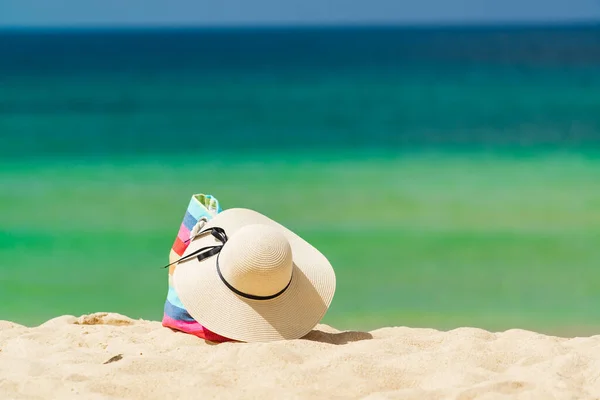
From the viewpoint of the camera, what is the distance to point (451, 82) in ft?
57.1

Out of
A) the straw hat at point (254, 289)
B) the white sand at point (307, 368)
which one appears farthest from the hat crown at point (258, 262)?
the white sand at point (307, 368)

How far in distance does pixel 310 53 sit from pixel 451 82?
42.7ft

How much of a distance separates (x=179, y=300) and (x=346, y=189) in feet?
13.2

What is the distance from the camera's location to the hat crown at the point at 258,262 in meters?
2.88

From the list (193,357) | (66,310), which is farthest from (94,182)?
(193,357)

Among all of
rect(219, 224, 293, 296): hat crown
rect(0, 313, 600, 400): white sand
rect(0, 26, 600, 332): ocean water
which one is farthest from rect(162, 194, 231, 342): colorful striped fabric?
rect(0, 26, 600, 332): ocean water

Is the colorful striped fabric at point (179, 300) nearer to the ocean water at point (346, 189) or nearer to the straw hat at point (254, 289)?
the straw hat at point (254, 289)

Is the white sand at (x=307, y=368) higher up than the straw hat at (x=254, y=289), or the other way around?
the straw hat at (x=254, y=289)

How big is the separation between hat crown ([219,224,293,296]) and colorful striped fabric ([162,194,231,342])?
0.69 feet

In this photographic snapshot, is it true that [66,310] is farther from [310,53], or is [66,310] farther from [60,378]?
[310,53]

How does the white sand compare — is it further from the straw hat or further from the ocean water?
the ocean water

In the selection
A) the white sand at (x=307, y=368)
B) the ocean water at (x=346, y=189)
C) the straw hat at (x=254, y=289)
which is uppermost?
the ocean water at (x=346, y=189)

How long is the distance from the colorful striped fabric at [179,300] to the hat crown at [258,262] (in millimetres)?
210

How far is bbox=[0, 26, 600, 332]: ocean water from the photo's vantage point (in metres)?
Result: 4.51
